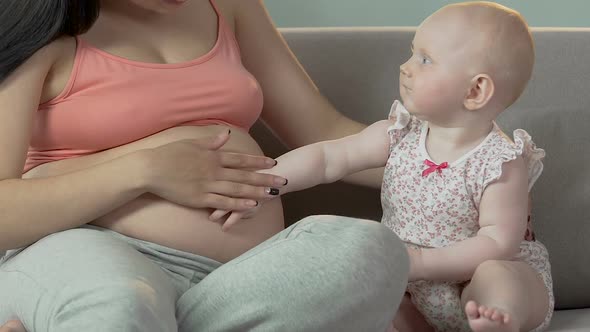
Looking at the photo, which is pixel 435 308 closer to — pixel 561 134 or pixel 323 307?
pixel 323 307

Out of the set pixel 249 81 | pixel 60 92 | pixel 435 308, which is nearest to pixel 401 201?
pixel 435 308

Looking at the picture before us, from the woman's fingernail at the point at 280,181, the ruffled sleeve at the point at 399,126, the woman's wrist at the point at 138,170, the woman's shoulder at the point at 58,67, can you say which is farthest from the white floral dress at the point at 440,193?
the woman's shoulder at the point at 58,67

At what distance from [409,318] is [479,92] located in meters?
0.37

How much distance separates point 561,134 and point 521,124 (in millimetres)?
73

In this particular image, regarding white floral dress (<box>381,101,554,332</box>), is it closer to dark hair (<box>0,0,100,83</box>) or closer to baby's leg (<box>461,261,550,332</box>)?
baby's leg (<box>461,261,550,332</box>)

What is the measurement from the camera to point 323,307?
119cm

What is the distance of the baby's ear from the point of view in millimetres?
1415

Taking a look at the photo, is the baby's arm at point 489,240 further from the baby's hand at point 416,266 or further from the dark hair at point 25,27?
the dark hair at point 25,27

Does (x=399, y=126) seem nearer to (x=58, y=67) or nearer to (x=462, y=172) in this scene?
(x=462, y=172)

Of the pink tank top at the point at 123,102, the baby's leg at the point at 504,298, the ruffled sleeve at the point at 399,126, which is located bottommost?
the baby's leg at the point at 504,298

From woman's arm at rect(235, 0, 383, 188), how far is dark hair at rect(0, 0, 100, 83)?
0.39 meters

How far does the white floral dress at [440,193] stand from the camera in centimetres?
145

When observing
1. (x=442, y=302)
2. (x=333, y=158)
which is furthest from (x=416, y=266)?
(x=333, y=158)

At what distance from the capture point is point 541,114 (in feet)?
5.87
